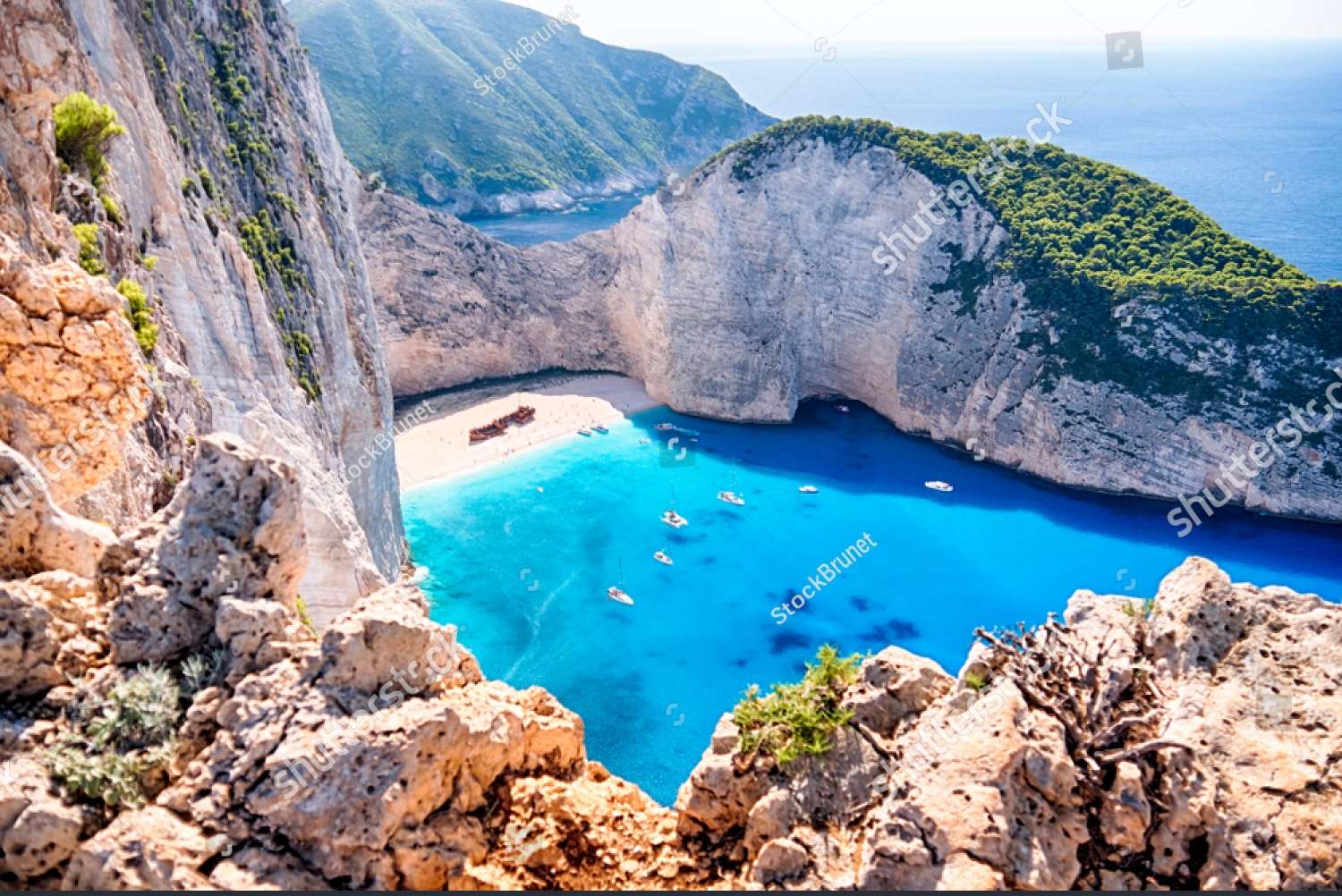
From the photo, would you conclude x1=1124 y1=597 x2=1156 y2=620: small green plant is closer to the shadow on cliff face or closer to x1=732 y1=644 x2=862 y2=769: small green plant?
x1=732 y1=644 x2=862 y2=769: small green plant

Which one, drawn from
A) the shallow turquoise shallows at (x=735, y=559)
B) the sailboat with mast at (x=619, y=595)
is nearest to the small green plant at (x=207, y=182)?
the shallow turquoise shallows at (x=735, y=559)

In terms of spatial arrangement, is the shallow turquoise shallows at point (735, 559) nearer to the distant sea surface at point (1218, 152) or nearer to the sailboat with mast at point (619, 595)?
the sailboat with mast at point (619, 595)

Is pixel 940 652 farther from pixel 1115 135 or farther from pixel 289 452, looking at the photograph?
pixel 1115 135

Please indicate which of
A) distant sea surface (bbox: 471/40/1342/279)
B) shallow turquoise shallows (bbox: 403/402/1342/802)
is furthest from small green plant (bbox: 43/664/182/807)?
distant sea surface (bbox: 471/40/1342/279)

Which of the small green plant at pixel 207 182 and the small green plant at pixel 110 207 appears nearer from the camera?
the small green plant at pixel 110 207

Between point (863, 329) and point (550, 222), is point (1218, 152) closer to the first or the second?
point (550, 222)

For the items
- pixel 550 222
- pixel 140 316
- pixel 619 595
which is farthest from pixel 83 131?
pixel 550 222
